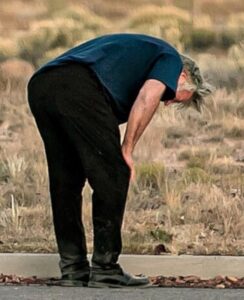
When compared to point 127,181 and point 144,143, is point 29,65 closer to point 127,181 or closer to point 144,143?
point 144,143

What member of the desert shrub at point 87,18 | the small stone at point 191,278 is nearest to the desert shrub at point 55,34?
the desert shrub at point 87,18

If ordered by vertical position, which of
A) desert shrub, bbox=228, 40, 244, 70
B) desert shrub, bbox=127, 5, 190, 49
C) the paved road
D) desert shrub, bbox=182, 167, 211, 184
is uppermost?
desert shrub, bbox=127, 5, 190, 49

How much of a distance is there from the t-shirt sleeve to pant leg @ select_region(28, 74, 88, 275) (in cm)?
63

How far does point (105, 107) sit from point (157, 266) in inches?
54.1

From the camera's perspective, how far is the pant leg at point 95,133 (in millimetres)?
6508

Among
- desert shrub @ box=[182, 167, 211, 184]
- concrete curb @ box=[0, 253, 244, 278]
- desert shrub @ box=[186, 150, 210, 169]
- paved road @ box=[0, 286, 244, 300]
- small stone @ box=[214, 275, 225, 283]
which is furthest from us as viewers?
desert shrub @ box=[186, 150, 210, 169]

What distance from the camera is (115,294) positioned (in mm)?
6594

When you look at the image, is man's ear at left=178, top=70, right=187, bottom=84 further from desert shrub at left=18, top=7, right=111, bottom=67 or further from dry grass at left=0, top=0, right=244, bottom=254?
desert shrub at left=18, top=7, right=111, bottom=67

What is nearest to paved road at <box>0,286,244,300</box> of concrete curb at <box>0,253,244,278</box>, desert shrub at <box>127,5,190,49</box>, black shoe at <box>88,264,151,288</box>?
black shoe at <box>88,264,151,288</box>

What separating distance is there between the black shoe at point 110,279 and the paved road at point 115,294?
0.15ft

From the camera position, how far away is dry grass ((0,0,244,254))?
27.3 feet

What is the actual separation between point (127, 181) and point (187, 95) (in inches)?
25.1

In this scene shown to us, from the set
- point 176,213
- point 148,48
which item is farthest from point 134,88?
point 176,213

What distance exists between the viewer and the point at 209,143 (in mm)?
10305
